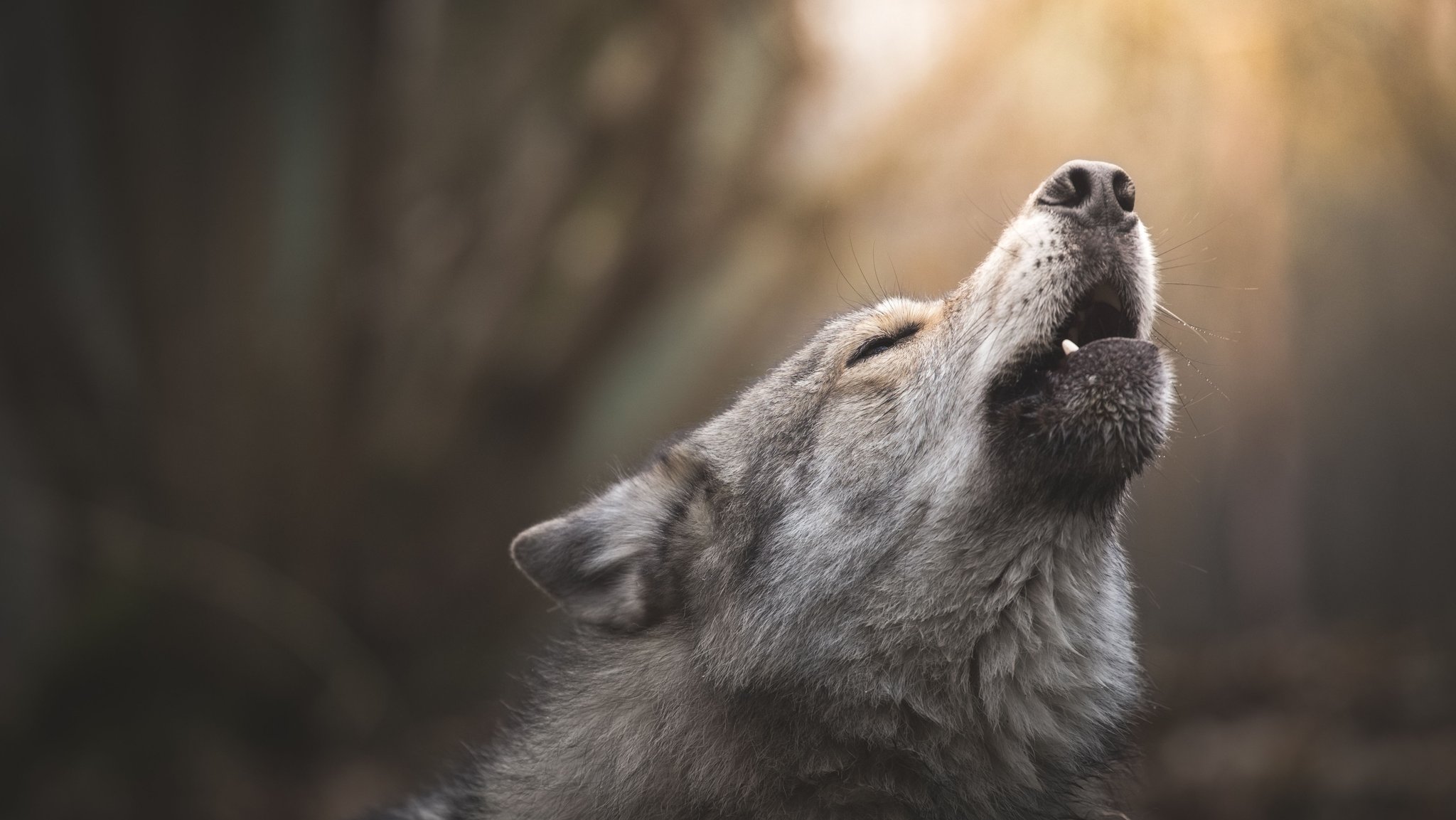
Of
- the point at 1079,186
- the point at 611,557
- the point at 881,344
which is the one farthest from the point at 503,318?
the point at 1079,186

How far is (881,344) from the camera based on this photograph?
3.43 metres

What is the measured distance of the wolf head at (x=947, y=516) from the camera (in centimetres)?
283

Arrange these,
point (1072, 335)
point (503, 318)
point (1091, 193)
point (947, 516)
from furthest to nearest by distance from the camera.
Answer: point (503, 318), point (1072, 335), point (1091, 193), point (947, 516)

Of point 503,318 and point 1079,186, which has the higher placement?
point 503,318

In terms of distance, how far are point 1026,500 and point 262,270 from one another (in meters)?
6.73

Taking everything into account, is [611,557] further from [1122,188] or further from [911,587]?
[1122,188]

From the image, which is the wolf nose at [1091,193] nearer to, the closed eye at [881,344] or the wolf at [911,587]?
the wolf at [911,587]

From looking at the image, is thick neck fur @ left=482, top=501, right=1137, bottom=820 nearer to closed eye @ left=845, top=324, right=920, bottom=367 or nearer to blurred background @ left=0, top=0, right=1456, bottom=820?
closed eye @ left=845, top=324, right=920, bottom=367

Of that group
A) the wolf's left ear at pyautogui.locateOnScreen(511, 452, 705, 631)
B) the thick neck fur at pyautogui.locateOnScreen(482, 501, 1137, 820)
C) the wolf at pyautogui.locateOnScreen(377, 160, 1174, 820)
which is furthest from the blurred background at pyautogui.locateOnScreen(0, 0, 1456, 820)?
the wolf's left ear at pyautogui.locateOnScreen(511, 452, 705, 631)

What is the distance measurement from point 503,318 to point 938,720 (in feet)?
20.0

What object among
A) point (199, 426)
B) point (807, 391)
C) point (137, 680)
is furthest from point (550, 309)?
point (807, 391)

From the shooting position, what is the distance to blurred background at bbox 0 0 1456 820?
5859 millimetres

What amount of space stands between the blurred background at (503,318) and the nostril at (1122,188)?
3132 millimetres

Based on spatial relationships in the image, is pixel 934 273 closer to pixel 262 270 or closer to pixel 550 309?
pixel 550 309
